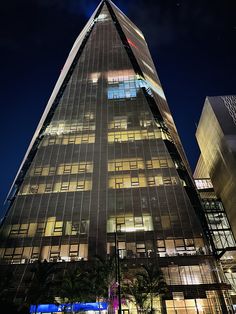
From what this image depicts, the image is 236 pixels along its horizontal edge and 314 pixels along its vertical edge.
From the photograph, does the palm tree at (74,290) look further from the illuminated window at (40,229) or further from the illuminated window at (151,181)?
the illuminated window at (151,181)

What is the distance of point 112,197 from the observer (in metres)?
47.5

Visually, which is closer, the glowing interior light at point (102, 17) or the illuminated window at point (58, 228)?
the illuminated window at point (58, 228)

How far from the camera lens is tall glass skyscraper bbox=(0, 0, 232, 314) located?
39406mm

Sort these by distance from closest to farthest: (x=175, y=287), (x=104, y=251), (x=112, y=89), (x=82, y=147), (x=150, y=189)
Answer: (x=175, y=287) → (x=104, y=251) → (x=150, y=189) → (x=82, y=147) → (x=112, y=89)

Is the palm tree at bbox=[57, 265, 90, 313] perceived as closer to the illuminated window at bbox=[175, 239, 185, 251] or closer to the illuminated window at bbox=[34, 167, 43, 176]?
the illuminated window at bbox=[175, 239, 185, 251]

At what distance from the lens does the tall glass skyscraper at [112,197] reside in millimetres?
39406

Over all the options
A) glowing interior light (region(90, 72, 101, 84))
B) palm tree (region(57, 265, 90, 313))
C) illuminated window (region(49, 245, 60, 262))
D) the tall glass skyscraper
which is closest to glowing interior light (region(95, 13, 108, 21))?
glowing interior light (region(90, 72, 101, 84))

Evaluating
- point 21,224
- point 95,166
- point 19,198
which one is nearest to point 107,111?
point 95,166

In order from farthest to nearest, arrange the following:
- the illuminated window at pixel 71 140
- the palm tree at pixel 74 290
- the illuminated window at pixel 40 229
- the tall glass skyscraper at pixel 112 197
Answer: the illuminated window at pixel 71 140
the illuminated window at pixel 40 229
the tall glass skyscraper at pixel 112 197
the palm tree at pixel 74 290

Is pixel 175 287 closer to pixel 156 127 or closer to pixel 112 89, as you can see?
pixel 156 127

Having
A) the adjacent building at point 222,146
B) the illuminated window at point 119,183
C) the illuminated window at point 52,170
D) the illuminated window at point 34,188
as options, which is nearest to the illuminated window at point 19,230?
the illuminated window at point 34,188

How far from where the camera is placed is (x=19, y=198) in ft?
164

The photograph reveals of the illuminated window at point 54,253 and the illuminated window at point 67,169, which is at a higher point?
the illuminated window at point 67,169

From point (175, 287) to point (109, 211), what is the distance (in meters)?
16.5
